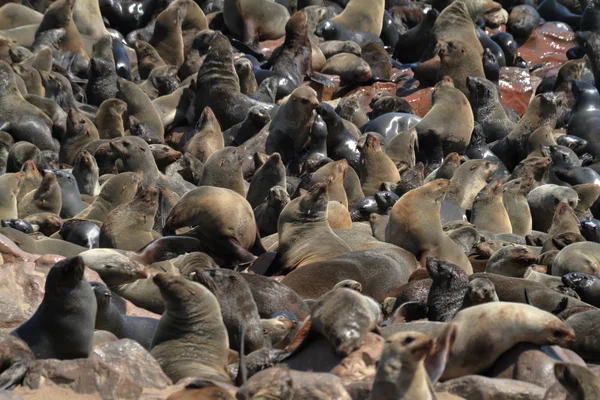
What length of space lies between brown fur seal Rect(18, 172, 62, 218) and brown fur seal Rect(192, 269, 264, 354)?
400 cm

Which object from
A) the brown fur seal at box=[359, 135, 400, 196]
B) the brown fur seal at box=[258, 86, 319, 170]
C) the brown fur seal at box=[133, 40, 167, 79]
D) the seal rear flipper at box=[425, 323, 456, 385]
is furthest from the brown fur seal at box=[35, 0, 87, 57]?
the seal rear flipper at box=[425, 323, 456, 385]

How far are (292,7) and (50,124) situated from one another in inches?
309

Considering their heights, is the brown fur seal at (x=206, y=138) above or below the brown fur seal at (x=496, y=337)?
below

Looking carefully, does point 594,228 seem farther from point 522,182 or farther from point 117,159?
point 117,159

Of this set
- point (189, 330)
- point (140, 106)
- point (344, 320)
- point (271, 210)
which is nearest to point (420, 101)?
point (140, 106)

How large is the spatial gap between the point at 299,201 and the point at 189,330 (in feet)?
12.2

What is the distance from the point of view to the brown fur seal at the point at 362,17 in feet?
62.2

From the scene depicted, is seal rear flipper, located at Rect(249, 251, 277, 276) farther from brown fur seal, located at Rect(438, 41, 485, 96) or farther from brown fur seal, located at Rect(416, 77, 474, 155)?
brown fur seal, located at Rect(438, 41, 485, 96)

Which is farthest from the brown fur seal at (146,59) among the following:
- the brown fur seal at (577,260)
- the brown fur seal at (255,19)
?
the brown fur seal at (577,260)

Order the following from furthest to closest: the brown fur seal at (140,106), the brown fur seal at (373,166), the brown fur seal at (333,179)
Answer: the brown fur seal at (140,106) < the brown fur seal at (373,166) < the brown fur seal at (333,179)

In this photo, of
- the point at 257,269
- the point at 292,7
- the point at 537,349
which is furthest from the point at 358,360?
the point at 292,7

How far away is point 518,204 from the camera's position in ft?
40.5

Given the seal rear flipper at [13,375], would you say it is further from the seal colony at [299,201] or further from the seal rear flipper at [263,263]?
the seal rear flipper at [263,263]

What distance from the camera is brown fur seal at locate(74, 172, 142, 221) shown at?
10703mm
